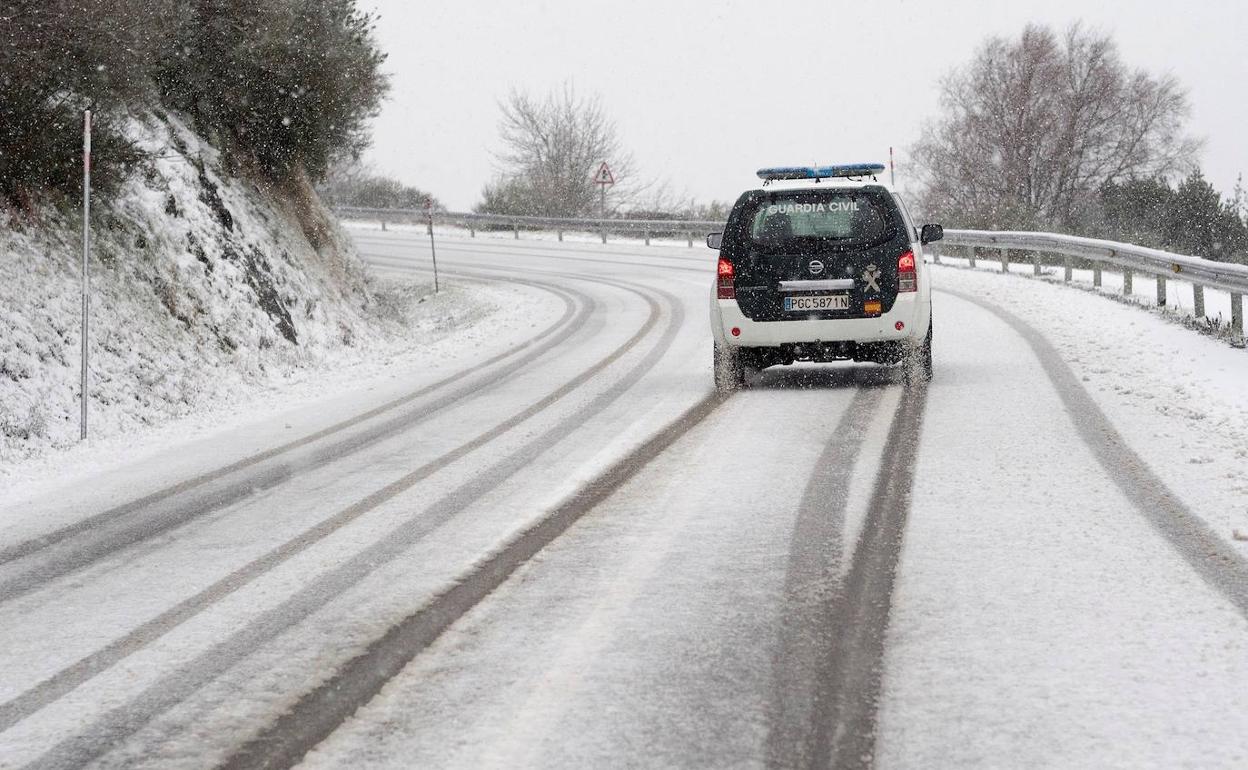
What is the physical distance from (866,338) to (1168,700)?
23.2 feet

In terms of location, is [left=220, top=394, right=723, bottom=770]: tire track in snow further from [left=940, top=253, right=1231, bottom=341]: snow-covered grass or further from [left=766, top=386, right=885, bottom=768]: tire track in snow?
[left=940, top=253, right=1231, bottom=341]: snow-covered grass

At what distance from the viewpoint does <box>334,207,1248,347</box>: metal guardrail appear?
45.7 ft

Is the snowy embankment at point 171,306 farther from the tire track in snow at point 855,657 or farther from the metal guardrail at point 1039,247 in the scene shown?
the metal guardrail at point 1039,247

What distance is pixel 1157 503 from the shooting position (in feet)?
20.2

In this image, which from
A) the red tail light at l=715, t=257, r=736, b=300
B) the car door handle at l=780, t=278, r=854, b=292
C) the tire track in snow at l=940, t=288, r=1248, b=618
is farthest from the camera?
the red tail light at l=715, t=257, r=736, b=300

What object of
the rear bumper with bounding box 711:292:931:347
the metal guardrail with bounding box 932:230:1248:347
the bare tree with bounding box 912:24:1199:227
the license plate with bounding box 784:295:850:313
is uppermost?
the bare tree with bounding box 912:24:1199:227

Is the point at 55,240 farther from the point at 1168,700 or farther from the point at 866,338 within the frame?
the point at 1168,700

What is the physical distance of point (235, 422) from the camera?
35.7ft

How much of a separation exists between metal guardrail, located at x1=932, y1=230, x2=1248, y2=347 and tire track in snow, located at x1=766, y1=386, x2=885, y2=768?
7.40 metres

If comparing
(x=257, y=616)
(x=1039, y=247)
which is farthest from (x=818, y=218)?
(x=1039, y=247)

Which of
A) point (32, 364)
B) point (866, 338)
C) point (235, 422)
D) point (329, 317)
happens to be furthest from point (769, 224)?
point (329, 317)

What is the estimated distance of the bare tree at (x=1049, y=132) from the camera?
179 ft

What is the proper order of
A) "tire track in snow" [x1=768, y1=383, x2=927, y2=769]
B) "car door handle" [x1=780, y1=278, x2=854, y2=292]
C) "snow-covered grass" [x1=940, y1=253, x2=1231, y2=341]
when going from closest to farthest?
"tire track in snow" [x1=768, y1=383, x2=927, y2=769] → "car door handle" [x1=780, y1=278, x2=854, y2=292] → "snow-covered grass" [x1=940, y1=253, x2=1231, y2=341]

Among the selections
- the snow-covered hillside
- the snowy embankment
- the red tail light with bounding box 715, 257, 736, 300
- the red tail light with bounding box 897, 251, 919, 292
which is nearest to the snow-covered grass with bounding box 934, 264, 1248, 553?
the red tail light with bounding box 897, 251, 919, 292
